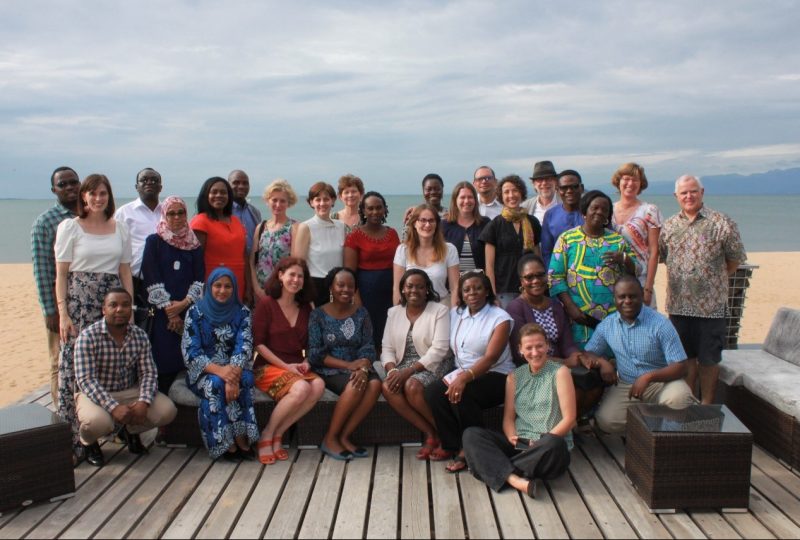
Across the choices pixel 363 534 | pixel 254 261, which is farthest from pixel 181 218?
pixel 363 534

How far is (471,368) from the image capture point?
14.7 feet

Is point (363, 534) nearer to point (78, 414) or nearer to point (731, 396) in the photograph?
point (78, 414)

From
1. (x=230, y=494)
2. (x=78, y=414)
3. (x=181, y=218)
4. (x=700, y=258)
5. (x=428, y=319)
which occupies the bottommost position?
(x=230, y=494)

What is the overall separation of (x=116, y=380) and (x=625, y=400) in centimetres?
325

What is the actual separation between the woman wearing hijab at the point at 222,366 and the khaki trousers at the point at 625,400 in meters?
2.26

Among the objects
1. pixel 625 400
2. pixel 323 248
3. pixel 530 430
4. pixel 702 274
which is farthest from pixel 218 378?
pixel 702 274

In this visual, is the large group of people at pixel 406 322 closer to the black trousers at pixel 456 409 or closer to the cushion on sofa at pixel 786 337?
the black trousers at pixel 456 409

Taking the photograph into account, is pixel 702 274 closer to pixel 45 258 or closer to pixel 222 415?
pixel 222 415

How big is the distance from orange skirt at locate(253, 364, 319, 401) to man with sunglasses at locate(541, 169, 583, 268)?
6.80 feet

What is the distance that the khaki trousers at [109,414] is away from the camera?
4.25m

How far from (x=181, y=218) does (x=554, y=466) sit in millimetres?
2958

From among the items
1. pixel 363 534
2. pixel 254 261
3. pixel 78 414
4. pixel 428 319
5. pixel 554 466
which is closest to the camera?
pixel 363 534

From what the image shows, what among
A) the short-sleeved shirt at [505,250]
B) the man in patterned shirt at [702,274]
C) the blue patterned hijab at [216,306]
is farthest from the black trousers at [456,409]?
the man in patterned shirt at [702,274]

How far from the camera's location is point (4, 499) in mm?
3703
